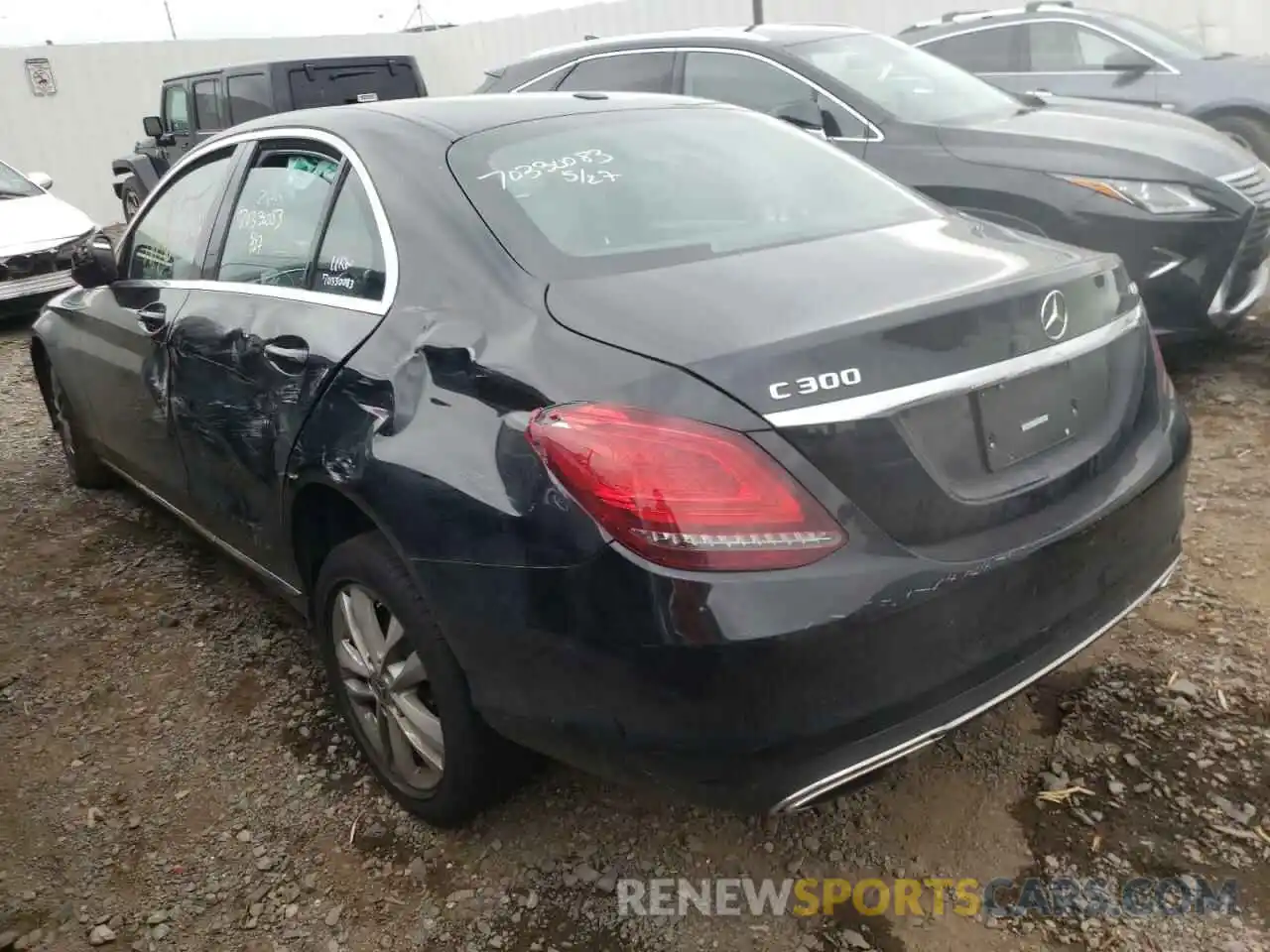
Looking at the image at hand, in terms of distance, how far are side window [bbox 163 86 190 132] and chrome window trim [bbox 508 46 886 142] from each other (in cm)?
631

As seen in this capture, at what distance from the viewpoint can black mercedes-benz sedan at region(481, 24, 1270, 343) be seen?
4.39 meters

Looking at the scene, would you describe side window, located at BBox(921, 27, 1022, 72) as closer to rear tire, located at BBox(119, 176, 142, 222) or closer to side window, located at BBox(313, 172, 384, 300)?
side window, located at BBox(313, 172, 384, 300)

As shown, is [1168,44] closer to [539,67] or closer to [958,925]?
[539,67]

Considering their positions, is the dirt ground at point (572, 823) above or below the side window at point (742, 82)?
below

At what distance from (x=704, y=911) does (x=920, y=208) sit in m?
1.76

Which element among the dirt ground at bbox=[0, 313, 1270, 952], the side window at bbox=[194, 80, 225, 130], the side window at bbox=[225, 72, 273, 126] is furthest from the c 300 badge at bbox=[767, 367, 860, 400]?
the side window at bbox=[194, 80, 225, 130]

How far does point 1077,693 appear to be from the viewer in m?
2.74

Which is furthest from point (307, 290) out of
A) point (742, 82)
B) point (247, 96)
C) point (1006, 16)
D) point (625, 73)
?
point (247, 96)

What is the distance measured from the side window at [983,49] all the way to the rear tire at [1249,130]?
5.15 feet

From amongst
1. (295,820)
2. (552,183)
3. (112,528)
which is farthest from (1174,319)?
(112,528)

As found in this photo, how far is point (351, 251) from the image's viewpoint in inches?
99.8

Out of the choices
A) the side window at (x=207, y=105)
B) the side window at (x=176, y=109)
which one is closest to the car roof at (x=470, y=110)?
the side window at (x=207, y=105)

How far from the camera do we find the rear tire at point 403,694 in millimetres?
2207

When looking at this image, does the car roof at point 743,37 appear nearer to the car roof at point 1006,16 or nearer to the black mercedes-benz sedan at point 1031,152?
the black mercedes-benz sedan at point 1031,152
